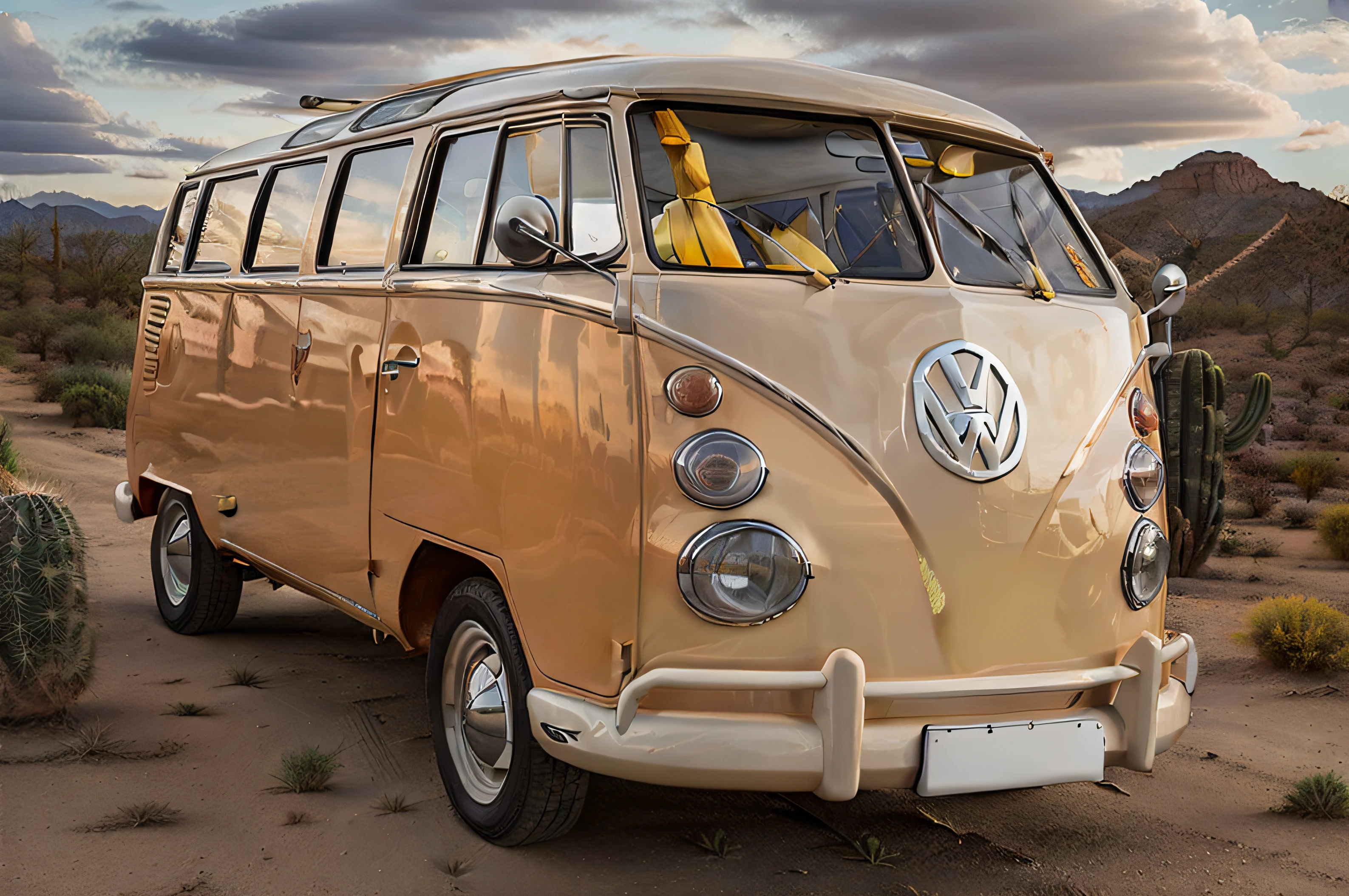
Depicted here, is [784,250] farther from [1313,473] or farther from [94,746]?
[1313,473]

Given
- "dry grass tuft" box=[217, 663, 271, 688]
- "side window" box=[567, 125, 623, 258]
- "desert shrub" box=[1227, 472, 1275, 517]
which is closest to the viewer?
"side window" box=[567, 125, 623, 258]

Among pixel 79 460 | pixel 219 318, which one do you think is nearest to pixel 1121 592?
pixel 219 318

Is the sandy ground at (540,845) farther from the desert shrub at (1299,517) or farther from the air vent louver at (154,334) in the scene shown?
the desert shrub at (1299,517)

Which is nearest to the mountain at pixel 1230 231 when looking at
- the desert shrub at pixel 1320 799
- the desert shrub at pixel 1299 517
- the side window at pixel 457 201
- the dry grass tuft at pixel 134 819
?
the desert shrub at pixel 1299 517

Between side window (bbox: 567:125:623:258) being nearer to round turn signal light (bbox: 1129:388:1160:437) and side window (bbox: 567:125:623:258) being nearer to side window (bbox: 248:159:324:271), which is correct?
round turn signal light (bbox: 1129:388:1160:437)

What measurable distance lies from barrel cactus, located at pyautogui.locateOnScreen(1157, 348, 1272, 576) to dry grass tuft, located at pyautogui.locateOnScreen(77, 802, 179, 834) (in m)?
7.87

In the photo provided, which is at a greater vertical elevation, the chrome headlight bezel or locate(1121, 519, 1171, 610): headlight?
the chrome headlight bezel

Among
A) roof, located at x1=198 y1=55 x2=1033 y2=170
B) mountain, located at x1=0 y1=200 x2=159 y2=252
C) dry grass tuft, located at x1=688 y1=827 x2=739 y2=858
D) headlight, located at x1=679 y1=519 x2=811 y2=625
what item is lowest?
dry grass tuft, located at x1=688 y1=827 x2=739 y2=858

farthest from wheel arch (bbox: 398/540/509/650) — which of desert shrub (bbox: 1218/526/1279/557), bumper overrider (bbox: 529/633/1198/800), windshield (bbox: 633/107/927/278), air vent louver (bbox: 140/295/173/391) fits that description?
desert shrub (bbox: 1218/526/1279/557)

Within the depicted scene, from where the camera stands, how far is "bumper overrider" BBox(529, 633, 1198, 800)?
304 centimetres

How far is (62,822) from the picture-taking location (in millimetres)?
4023

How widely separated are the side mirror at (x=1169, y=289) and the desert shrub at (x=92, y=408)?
650 inches

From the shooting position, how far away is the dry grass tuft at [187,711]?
16.9 feet

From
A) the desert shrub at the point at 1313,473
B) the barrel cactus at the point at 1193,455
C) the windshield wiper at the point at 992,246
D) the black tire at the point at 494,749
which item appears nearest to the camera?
the black tire at the point at 494,749
